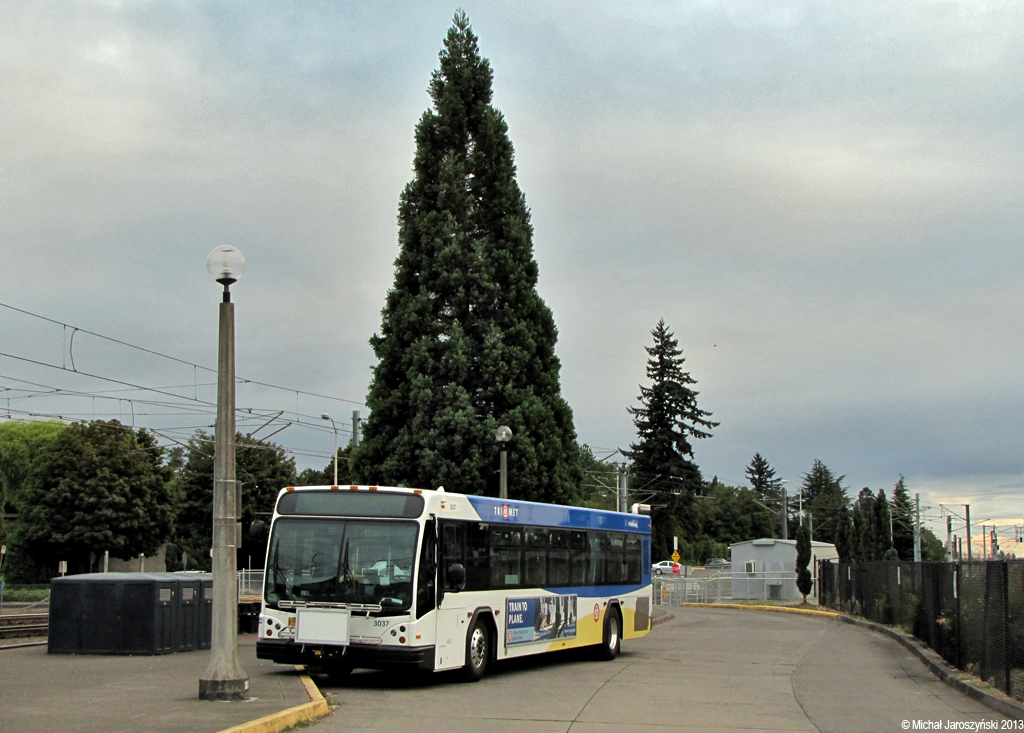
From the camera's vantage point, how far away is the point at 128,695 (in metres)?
12.7

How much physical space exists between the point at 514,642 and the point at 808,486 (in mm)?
178334

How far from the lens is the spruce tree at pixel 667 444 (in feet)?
272

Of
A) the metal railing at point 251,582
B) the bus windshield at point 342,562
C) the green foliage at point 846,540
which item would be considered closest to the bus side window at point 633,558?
the bus windshield at point 342,562

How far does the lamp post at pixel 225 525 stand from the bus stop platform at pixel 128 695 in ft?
0.87

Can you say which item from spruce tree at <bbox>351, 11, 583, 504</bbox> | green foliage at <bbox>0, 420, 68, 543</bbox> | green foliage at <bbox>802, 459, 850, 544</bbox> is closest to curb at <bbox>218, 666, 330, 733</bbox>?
spruce tree at <bbox>351, 11, 583, 504</bbox>

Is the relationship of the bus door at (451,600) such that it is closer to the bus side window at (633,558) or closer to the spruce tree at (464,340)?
the bus side window at (633,558)

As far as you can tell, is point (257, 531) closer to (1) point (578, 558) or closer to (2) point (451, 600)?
(2) point (451, 600)

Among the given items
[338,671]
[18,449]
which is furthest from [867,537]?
[18,449]

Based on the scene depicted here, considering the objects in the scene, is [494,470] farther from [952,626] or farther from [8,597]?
[8,597]

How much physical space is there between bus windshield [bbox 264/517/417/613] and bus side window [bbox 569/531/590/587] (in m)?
5.70

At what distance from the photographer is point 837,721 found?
12789 mm

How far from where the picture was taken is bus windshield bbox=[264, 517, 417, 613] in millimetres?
14938

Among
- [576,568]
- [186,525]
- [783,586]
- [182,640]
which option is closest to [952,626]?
[576,568]

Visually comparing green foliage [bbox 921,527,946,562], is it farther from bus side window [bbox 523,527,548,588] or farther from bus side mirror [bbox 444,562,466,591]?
bus side mirror [bbox 444,562,466,591]
